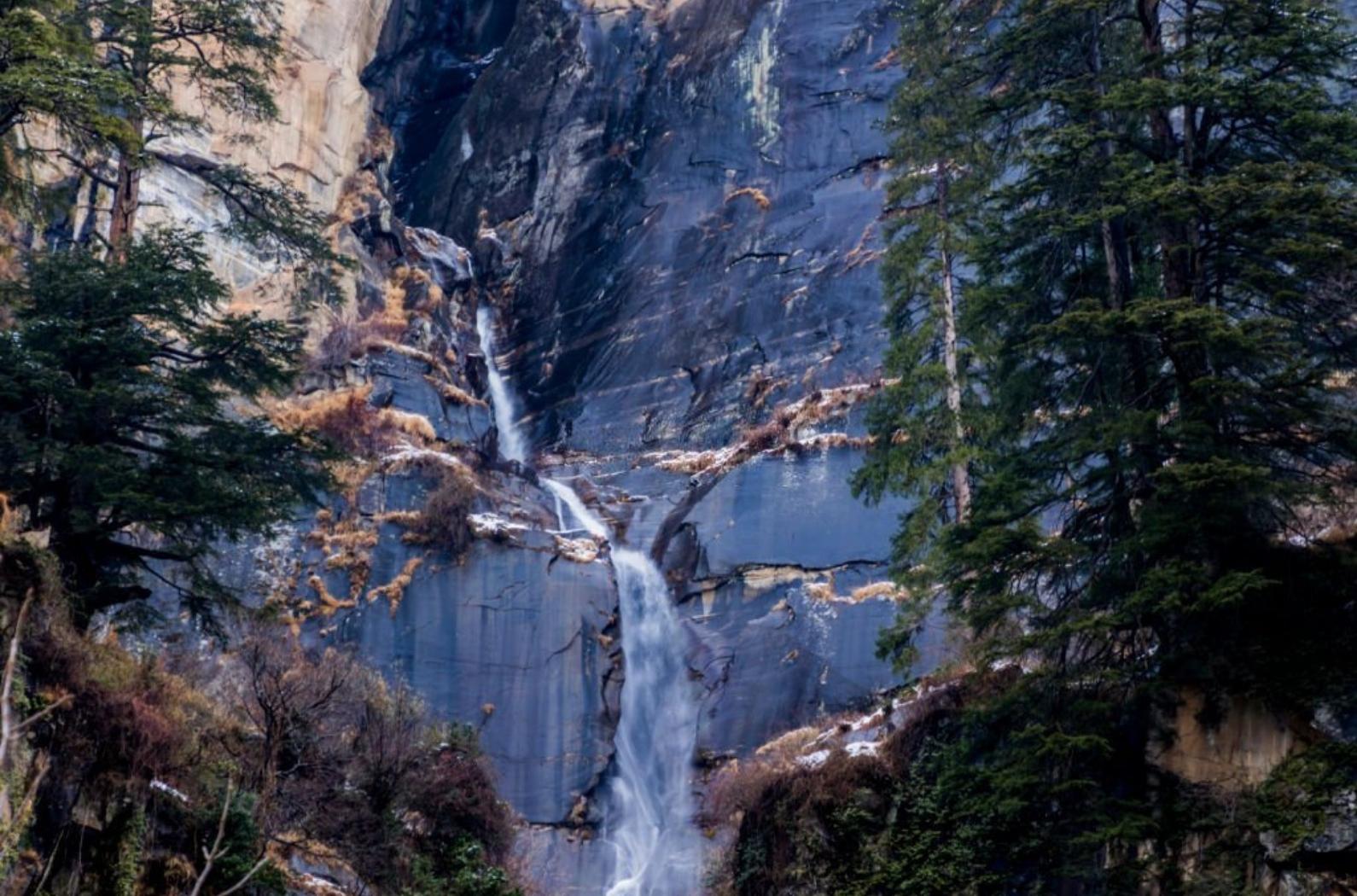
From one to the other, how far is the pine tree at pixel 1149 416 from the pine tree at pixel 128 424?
8364 millimetres

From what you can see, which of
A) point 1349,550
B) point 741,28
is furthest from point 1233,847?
point 741,28

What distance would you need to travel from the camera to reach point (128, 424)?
15234mm

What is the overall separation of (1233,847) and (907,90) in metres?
11.9

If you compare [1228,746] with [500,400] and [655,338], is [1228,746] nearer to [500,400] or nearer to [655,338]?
[655,338]

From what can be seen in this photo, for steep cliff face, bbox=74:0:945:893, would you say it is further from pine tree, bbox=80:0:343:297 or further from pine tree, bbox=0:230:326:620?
pine tree, bbox=0:230:326:620

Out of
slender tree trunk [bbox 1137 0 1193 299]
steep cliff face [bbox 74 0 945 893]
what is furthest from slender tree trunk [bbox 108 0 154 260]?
Answer: slender tree trunk [bbox 1137 0 1193 299]

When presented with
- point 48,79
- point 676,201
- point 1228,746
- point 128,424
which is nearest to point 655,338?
point 676,201

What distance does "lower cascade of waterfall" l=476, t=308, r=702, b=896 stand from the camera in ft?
79.5

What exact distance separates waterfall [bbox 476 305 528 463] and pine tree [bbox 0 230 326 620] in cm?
1865

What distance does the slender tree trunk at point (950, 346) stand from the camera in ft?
59.8

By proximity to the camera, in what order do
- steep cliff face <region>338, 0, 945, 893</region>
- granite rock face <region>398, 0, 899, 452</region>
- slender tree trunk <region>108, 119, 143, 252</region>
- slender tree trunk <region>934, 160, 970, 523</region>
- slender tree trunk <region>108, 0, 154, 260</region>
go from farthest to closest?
granite rock face <region>398, 0, 899, 452</region> < steep cliff face <region>338, 0, 945, 893</region> < slender tree trunk <region>934, 160, 970, 523</region> < slender tree trunk <region>108, 119, 143, 252</region> < slender tree trunk <region>108, 0, 154, 260</region>

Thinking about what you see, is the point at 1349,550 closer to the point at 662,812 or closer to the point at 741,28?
the point at 662,812

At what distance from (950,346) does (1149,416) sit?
5703 millimetres

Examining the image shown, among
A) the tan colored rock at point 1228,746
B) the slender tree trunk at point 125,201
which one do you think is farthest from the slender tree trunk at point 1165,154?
the slender tree trunk at point 125,201
